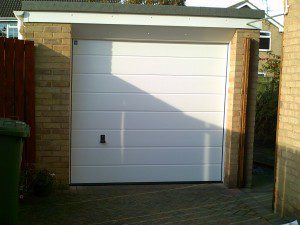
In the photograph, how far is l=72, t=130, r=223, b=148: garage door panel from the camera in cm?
802

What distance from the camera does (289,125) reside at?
6367 millimetres

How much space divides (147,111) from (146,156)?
2.63 feet

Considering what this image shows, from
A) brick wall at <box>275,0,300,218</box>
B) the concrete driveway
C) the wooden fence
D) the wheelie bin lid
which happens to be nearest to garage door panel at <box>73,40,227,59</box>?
the wooden fence

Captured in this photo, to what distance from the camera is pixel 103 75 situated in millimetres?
7977

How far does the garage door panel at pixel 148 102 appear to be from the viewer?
26.1 ft

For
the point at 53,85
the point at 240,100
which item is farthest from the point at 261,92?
the point at 53,85

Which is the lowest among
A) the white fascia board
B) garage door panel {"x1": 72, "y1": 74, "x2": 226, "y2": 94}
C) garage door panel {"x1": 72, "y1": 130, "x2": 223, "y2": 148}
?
garage door panel {"x1": 72, "y1": 130, "x2": 223, "y2": 148}

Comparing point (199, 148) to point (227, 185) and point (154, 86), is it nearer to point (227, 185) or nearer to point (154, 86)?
point (227, 185)

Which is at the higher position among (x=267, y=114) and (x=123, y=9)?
(x=123, y=9)

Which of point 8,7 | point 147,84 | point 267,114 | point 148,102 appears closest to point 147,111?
point 148,102

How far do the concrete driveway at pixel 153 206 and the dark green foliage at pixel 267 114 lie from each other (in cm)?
460

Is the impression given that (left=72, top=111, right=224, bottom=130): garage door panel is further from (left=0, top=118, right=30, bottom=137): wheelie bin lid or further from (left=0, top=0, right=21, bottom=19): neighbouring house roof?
(left=0, top=0, right=21, bottom=19): neighbouring house roof

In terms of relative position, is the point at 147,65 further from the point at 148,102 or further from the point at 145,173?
the point at 145,173

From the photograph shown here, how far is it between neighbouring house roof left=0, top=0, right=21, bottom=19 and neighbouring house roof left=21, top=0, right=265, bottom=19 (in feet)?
86.0
